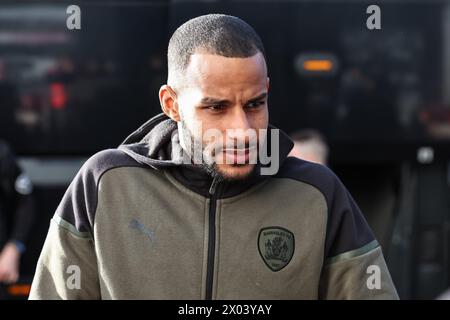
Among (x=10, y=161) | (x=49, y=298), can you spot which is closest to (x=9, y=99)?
(x=10, y=161)

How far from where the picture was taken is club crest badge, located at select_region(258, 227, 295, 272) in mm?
1972

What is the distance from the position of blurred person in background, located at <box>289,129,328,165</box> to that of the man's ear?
1.97 meters

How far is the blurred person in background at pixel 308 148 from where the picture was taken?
166 inches

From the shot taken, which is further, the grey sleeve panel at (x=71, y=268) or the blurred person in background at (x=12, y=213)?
the blurred person in background at (x=12, y=213)

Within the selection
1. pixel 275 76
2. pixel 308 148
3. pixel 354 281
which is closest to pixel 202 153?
pixel 354 281

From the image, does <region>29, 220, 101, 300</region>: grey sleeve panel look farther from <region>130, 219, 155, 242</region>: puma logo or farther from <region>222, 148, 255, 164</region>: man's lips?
<region>222, 148, 255, 164</region>: man's lips

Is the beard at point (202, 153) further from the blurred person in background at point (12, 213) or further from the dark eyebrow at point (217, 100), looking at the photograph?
the blurred person in background at point (12, 213)

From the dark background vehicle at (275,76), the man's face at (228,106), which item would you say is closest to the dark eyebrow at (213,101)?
the man's face at (228,106)

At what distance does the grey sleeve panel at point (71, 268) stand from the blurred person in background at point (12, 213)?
2.73 meters

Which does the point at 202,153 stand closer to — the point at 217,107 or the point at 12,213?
the point at 217,107

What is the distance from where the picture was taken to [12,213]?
4953mm

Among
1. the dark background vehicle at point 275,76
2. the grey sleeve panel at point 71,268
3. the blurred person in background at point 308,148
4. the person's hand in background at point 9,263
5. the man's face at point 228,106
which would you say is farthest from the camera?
the dark background vehicle at point 275,76

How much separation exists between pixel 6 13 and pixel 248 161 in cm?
322
